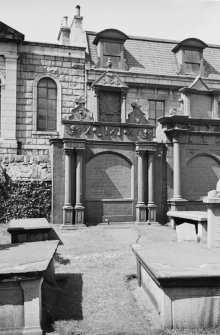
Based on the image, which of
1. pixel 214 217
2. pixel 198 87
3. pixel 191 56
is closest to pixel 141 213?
pixel 214 217

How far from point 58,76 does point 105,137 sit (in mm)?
6967

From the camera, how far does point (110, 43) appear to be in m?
21.5

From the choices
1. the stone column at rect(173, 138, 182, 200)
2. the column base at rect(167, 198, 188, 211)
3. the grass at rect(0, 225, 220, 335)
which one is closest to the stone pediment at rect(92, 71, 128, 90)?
the stone column at rect(173, 138, 182, 200)

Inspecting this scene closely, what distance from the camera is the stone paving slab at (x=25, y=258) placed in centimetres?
→ 439

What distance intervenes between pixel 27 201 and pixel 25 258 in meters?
9.23

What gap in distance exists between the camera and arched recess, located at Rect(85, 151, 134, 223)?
14.6m

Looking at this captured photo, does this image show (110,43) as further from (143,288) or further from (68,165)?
(143,288)

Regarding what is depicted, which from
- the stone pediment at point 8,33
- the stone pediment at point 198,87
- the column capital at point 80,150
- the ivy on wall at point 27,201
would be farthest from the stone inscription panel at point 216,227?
the stone pediment at point 8,33

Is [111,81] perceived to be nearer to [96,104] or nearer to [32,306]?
[96,104]

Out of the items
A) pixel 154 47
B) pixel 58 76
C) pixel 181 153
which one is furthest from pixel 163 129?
pixel 154 47

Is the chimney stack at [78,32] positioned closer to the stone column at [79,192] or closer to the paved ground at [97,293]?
the stone column at [79,192]

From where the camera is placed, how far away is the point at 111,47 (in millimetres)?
21469

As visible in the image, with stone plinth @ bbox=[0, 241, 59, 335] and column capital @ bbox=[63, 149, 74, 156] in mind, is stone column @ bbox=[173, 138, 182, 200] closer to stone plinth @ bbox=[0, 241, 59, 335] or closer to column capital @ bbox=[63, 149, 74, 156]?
column capital @ bbox=[63, 149, 74, 156]

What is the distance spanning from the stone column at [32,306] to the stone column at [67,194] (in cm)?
948
